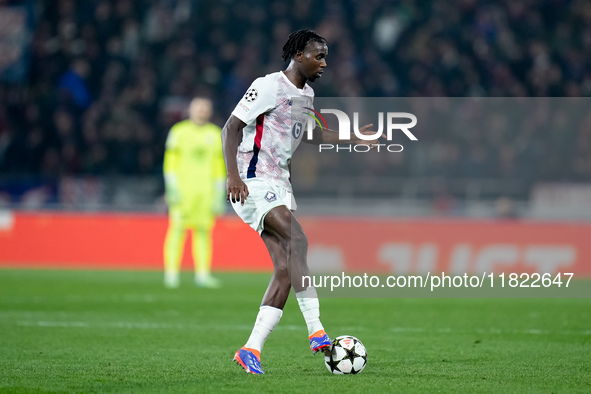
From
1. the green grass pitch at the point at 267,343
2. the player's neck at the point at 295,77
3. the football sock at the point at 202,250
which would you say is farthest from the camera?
the football sock at the point at 202,250

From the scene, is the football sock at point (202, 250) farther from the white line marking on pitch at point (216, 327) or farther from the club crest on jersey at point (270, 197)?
the club crest on jersey at point (270, 197)

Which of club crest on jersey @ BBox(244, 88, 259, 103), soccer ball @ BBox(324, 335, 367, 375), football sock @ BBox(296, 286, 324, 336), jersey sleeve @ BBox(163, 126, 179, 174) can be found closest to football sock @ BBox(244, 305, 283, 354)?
football sock @ BBox(296, 286, 324, 336)

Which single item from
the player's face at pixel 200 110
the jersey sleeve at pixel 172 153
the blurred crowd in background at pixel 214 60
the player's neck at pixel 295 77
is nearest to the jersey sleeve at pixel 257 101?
the player's neck at pixel 295 77

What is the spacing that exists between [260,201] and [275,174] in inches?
8.9

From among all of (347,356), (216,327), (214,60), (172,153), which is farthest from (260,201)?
(214,60)

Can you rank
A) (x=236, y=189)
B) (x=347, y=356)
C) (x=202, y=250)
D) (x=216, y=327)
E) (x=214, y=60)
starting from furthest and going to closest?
1. (x=214, y=60)
2. (x=202, y=250)
3. (x=216, y=327)
4. (x=347, y=356)
5. (x=236, y=189)

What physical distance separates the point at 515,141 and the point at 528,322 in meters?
5.96

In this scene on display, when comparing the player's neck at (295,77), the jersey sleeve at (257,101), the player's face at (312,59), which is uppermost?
the player's face at (312,59)

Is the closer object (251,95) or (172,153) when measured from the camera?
(251,95)

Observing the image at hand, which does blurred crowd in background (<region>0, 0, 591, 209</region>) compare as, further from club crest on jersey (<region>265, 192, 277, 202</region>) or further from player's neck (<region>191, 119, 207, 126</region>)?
club crest on jersey (<region>265, 192, 277, 202</region>)

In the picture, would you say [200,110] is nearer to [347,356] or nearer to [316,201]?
[316,201]

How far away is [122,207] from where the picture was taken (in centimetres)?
1528

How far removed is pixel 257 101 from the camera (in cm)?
555

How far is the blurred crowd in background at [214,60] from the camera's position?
1708 cm
